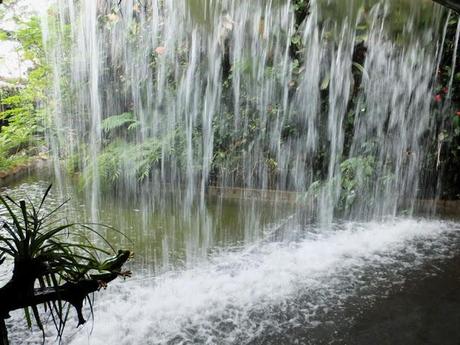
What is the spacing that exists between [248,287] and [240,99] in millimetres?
5781

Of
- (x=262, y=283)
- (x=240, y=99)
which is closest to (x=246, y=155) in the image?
(x=240, y=99)

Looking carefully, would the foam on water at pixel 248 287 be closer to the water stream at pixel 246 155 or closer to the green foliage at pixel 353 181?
the water stream at pixel 246 155

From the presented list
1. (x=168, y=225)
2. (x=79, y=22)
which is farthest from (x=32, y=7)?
(x=168, y=225)

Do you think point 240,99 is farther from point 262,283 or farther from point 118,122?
point 262,283

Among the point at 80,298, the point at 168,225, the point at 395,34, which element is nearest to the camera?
the point at 80,298

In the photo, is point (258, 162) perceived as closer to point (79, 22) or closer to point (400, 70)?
point (400, 70)

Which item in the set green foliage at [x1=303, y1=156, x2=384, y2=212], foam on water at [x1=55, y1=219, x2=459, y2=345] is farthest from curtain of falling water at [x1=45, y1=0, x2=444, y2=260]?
foam on water at [x1=55, y1=219, x2=459, y2=345]

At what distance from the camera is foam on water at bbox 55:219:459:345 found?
291 cm

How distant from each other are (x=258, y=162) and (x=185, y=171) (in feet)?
5.52

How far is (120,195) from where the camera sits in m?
8.30

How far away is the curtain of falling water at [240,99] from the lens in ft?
21.9

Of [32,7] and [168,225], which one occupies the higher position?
[32,7]

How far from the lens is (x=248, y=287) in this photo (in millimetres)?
3658

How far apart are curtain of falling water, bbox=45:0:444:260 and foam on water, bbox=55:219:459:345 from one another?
0.83 meters
